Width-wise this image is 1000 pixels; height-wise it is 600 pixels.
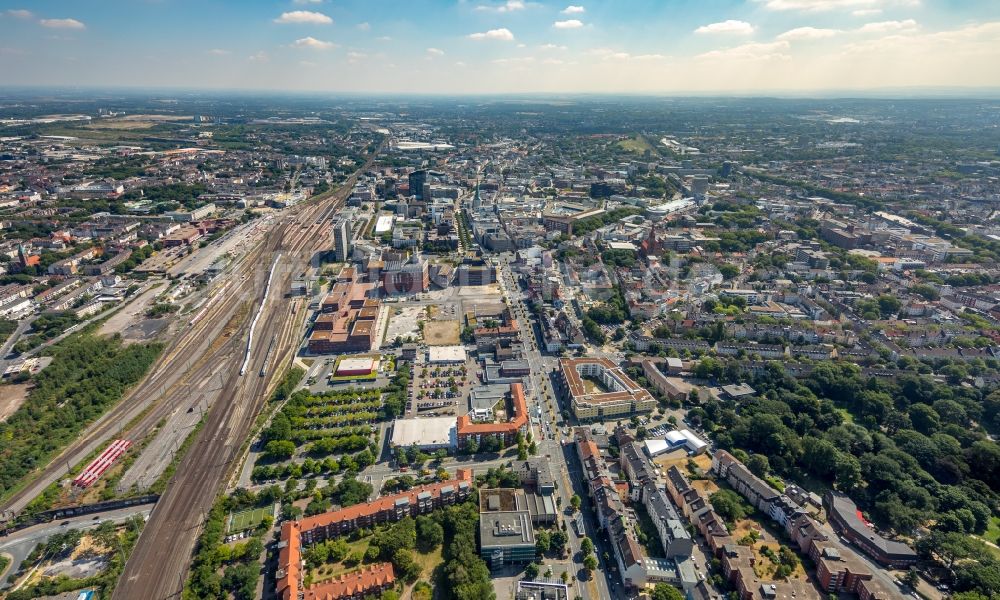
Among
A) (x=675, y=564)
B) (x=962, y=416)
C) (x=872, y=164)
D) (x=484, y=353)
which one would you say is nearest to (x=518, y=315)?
(x=484, y=353)

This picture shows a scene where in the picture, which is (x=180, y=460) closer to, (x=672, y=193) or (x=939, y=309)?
(x=939, y=309)

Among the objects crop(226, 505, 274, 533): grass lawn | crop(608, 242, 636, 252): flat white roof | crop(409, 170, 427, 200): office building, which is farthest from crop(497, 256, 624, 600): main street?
crop(409, 170, 427, 200): office building

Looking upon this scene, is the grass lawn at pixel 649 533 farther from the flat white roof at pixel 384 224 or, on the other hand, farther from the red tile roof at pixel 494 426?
the flat white roof at pixel 384 224

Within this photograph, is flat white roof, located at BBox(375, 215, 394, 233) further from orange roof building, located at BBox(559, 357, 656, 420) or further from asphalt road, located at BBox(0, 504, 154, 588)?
asphalt road, located at BBox(0, 504, 154, 588)

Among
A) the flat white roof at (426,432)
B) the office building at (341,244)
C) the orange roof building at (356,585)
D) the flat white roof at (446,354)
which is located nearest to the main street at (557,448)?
the flat white roof at (426,432)

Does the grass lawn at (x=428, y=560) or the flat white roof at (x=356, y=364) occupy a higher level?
the flat white roof at (x=356, y=364)
